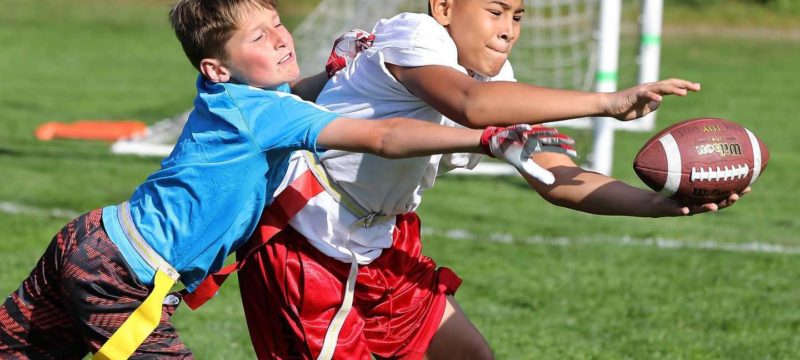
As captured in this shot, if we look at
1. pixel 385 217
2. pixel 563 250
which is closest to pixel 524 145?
pixel 385 217

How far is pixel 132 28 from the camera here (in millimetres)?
22000

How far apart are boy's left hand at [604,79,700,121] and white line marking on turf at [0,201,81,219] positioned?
5.50m

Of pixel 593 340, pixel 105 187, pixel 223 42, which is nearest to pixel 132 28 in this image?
pixel 105 187

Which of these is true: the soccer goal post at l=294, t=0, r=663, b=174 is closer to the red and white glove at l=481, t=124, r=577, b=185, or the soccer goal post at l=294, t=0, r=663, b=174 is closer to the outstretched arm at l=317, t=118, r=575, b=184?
the outstretched arm at l=317, t=118, r=575, b=184

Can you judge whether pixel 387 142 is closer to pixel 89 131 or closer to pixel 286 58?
pixel 286 58

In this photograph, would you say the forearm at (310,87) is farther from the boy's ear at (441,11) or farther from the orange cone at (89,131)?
the orange cone at (89,131)

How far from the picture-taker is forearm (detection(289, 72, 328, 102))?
4.09m

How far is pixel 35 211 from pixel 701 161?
554 centimetres

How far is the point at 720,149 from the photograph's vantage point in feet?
11.5

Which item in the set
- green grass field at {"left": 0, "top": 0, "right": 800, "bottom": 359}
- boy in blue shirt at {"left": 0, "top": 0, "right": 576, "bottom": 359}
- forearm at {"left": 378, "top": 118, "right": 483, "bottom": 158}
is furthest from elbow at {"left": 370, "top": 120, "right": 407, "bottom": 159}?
green grass field at {"left": 0, "top": 0, "right": 800, "bottom": 359}

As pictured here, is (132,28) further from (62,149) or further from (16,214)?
(16,214)

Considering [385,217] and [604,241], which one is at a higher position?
[385,217]

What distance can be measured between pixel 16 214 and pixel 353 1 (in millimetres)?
4305

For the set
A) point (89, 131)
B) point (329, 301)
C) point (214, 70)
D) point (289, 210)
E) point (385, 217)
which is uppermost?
point (214, 70)
